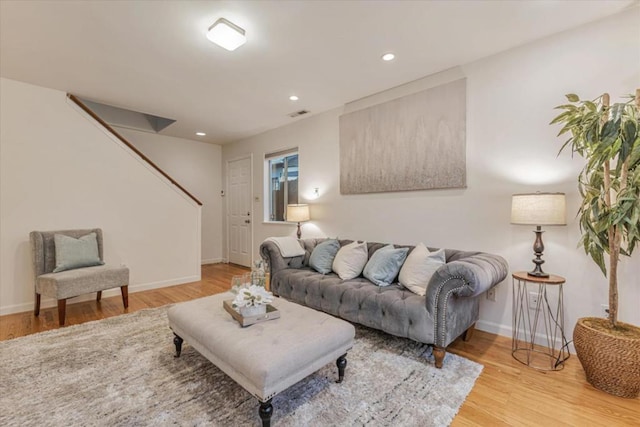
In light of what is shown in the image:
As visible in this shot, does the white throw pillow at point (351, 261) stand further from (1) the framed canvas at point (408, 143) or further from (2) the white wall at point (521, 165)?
(1) the framed canvas at point (408, 143)

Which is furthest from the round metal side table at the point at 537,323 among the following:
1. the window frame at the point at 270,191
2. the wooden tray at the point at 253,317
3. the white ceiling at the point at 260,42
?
the window frame at the point at 270,191

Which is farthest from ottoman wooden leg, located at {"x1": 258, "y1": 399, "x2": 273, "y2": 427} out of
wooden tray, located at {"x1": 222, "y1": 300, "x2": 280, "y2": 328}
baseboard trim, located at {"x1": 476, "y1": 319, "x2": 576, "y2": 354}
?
baseboard trim, located at {"x1": 476, "y1": 319, "x2": 576, "y2": 354}

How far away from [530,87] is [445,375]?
239 centimetres

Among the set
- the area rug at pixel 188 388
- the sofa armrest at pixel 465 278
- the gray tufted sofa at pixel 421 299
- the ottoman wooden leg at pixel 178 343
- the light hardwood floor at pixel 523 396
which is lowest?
the light hardwood floor at pixel 523 396

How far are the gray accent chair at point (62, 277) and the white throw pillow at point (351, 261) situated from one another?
2382 mm

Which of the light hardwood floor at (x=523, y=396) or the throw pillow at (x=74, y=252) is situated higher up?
the throw pillow at (x=74, y=252)

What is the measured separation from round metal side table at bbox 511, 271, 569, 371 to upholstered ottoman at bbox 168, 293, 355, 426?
1.52 meters

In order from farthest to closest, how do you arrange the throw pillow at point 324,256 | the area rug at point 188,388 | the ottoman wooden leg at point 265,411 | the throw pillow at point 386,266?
the throw pillow at point 324,256
the throw pillow at point 386,266
the area rug at point 188,388
the ottoman wooden leg at point 265,411

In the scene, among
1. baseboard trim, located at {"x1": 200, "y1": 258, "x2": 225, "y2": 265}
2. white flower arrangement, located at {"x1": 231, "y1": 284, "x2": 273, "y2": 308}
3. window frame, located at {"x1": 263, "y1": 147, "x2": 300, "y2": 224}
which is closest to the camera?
white flower arrangement, located at {"x1": 231, "y1": 284, "x2": 273, "y2": 308}

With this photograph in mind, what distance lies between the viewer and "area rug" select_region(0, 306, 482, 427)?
5.04ft

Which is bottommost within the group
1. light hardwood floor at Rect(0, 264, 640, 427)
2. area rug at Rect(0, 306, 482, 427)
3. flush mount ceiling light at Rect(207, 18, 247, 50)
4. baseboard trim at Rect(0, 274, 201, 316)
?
light hardwood floor at Rect(0, 264, 640, 427)

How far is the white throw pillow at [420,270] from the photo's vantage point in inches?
93.3

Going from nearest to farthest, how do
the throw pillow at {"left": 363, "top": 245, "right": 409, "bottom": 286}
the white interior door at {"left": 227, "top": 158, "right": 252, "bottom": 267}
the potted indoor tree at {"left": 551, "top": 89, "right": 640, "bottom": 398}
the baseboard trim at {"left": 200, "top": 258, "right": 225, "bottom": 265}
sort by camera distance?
the potted indoor tree at {"left": 551, "top": 89, "right": 640, "bottom": 398}
the throw pillow at {"left": 363, "top": 245, "right": 409, "bottom": 286}
the white interior door at {"left": 227, "top": 158, "right": 252, "bottom": 267}
the baseboard trim at {"left": 200, "top": 258, "right": 225, "bottom": 265}

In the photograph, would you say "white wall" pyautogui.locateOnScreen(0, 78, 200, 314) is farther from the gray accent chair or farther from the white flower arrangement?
the white flower arrangement
